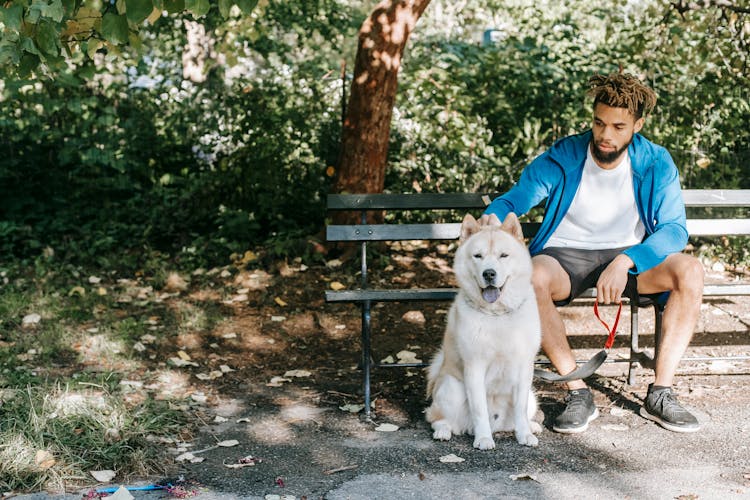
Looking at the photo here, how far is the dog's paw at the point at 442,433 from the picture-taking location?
370 centimetres

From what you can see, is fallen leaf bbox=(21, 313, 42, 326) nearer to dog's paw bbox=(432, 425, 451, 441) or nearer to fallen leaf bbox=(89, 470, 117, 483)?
fallen leaf bbox=(89, 470, 117, 483)

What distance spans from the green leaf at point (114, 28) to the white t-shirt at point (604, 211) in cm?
237

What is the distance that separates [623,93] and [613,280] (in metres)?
0.93

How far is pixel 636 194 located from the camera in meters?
4.08

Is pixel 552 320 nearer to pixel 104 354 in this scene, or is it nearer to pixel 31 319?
pixel 104 354

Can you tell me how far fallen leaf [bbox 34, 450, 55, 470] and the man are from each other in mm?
2292

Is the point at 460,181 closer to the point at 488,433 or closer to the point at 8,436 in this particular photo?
the point at 488,433

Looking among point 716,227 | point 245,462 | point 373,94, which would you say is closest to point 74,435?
point 245,462

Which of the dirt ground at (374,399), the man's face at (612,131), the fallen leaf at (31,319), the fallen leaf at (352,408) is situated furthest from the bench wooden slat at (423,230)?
the fallen leaf at (31,319)

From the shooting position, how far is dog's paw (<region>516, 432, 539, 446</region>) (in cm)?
361

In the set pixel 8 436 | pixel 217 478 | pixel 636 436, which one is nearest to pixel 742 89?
pixel 636 436

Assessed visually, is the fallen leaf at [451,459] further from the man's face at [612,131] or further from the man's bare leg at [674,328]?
the man's face at [612,131]

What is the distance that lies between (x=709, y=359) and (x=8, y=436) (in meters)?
3.60

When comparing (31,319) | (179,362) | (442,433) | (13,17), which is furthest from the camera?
(31,319)
